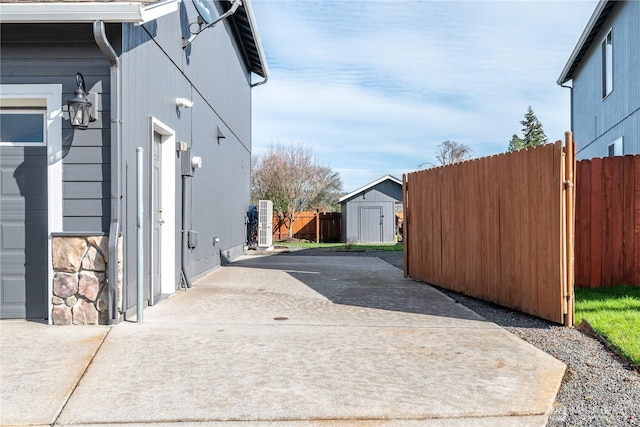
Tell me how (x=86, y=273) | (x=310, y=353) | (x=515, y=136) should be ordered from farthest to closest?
(x=515, y=136)
(x=86, y=273)
(x=310, y=353)

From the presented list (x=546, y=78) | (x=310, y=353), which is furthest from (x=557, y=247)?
(x=546, y=78)

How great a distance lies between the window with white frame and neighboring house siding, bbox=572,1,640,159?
0.14 meters

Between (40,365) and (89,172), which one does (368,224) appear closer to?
(89,172)

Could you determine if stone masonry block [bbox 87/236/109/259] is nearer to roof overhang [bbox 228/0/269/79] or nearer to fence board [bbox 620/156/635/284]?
fence board [bbox 620/156/635/284]

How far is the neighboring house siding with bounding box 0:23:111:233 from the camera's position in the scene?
16.2ft

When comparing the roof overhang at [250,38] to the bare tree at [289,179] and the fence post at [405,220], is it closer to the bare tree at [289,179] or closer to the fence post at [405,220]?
the fence post at [405,220]

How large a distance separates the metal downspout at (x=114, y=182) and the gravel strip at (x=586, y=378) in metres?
3.94

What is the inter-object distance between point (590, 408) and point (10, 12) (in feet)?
18.6

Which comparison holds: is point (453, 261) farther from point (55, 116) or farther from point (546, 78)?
point (546, 78)

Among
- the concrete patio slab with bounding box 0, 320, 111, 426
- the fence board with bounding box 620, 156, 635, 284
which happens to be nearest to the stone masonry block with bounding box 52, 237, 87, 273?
the concrete patio slab with bounding box 0, 320, 111, 426

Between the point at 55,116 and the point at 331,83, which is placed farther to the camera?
the point at 331,83

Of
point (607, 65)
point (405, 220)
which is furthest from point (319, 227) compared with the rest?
point (405, 220)

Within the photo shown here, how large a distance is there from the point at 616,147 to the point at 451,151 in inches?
1211

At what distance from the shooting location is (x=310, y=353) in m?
4.04
